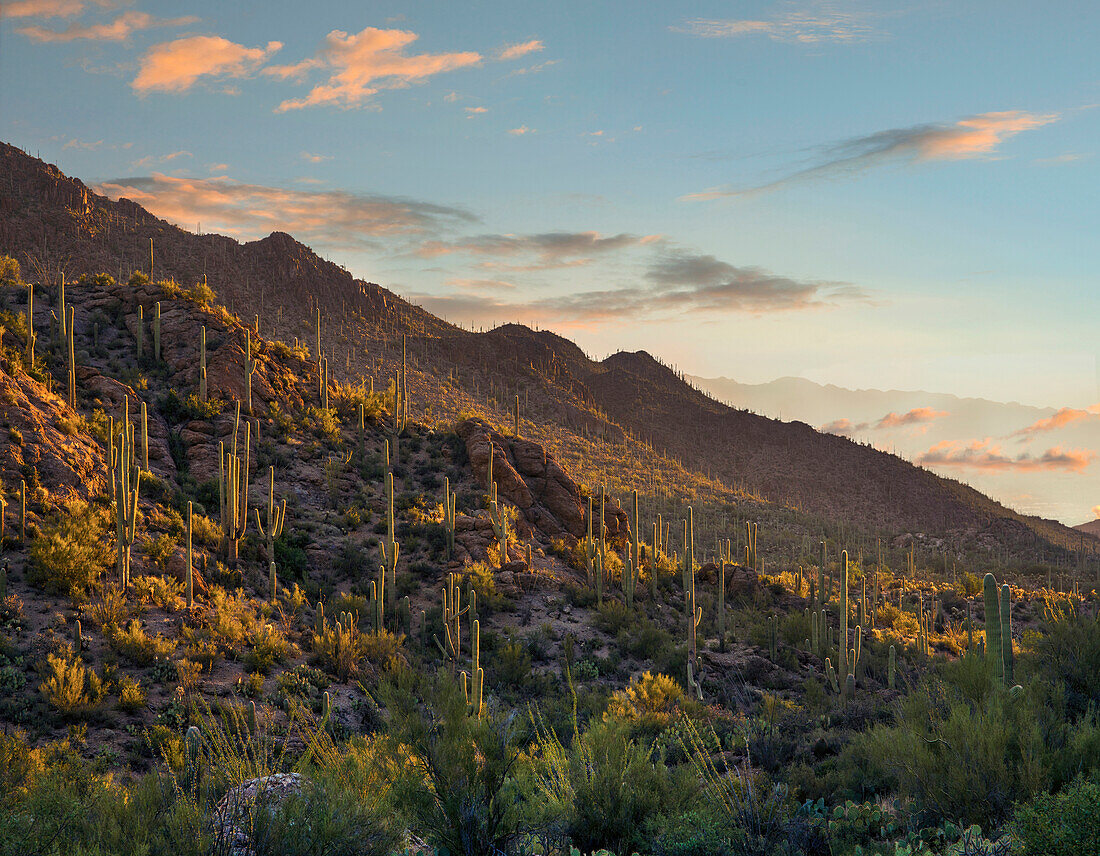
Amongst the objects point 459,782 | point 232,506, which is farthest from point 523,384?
point 459,782

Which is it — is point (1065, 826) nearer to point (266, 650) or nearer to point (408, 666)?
point (408, 666)

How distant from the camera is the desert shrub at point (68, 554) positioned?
1506 centimetres

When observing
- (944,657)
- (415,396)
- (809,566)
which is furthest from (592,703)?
(415,396)

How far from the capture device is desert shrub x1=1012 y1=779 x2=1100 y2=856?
528 centimetres

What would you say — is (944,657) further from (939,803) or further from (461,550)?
(939,803)

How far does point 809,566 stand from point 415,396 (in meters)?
32.8

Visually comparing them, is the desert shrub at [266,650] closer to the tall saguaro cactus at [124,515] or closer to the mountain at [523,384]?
the tall saguaro cactus at [124,515]

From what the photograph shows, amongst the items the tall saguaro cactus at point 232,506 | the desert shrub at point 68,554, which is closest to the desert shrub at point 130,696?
the desert shrub at point 68,554

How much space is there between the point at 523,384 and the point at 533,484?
4818cm

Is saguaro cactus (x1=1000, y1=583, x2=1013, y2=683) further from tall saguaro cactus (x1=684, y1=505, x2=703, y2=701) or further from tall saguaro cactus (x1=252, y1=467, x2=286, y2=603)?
tall saguaro cactus (x1=252, y1=467, x2=286, y2=603)

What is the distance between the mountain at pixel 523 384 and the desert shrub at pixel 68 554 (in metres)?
35.3

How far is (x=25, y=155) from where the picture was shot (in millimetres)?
66125

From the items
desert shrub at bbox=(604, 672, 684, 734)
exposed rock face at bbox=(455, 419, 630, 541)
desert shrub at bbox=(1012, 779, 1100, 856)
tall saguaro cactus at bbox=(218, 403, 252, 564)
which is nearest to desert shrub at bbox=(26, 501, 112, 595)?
tall saguaro cactus at bbox=(218, 403, 252, 564)

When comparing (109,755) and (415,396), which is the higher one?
(415,396)
